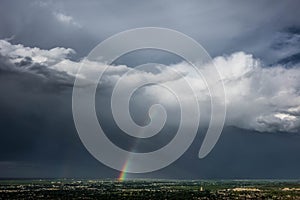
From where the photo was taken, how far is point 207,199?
10162cm

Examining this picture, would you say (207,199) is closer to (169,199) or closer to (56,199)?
(169,199)

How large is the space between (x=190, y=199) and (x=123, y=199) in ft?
62.5

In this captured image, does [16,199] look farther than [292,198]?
No

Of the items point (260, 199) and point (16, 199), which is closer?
point (16, 199)

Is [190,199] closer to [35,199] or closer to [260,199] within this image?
[260,199]

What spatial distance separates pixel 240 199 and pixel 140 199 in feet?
92.2

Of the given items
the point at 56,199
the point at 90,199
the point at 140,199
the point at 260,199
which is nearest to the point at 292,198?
the point at 260,199

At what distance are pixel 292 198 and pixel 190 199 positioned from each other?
2926cm

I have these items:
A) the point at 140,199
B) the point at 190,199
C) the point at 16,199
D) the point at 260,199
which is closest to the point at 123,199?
the point at 140,199

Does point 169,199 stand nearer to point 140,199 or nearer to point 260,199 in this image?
point 140,199

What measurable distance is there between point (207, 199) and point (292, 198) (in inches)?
972

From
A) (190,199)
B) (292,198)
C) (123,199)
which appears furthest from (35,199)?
(292,198)

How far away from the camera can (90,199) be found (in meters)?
99.6

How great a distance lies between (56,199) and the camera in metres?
99.6
